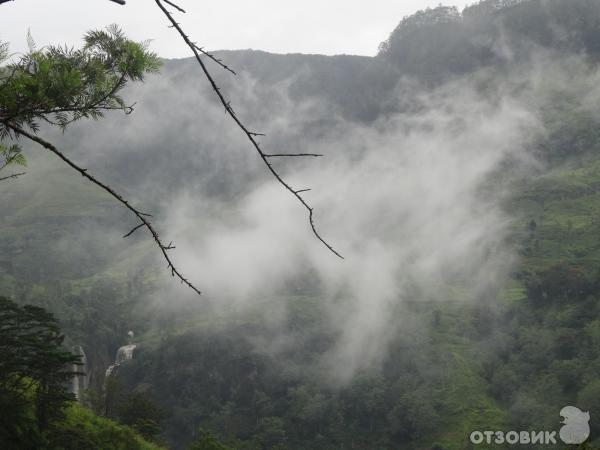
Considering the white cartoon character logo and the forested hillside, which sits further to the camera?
the forested hillside

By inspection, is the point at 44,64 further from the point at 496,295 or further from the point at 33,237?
the point at 33,237

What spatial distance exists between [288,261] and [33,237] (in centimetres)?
7267

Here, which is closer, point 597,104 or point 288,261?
point 288,261

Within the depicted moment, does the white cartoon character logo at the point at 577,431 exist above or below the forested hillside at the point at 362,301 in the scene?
below

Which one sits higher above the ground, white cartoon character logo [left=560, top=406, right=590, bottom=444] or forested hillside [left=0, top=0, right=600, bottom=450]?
forested hillside [left=0, top=0, right=600, bottom=450]

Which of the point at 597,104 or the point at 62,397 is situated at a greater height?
the point at 597,104

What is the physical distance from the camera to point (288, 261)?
159750mm

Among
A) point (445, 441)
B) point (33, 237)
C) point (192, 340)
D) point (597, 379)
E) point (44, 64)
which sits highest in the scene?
point (33, 237)

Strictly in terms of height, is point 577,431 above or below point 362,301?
below

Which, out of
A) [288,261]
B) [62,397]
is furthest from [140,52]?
[288,261]

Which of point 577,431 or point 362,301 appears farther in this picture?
point 362,301

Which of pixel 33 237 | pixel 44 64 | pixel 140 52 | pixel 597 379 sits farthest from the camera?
pixel 33 237

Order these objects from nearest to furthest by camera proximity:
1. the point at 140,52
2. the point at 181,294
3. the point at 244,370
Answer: the point at 140,52 < the point at 244,370 < the point at 181,294

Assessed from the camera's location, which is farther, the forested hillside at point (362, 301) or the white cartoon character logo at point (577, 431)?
the forested hillside at point (362, 301)
